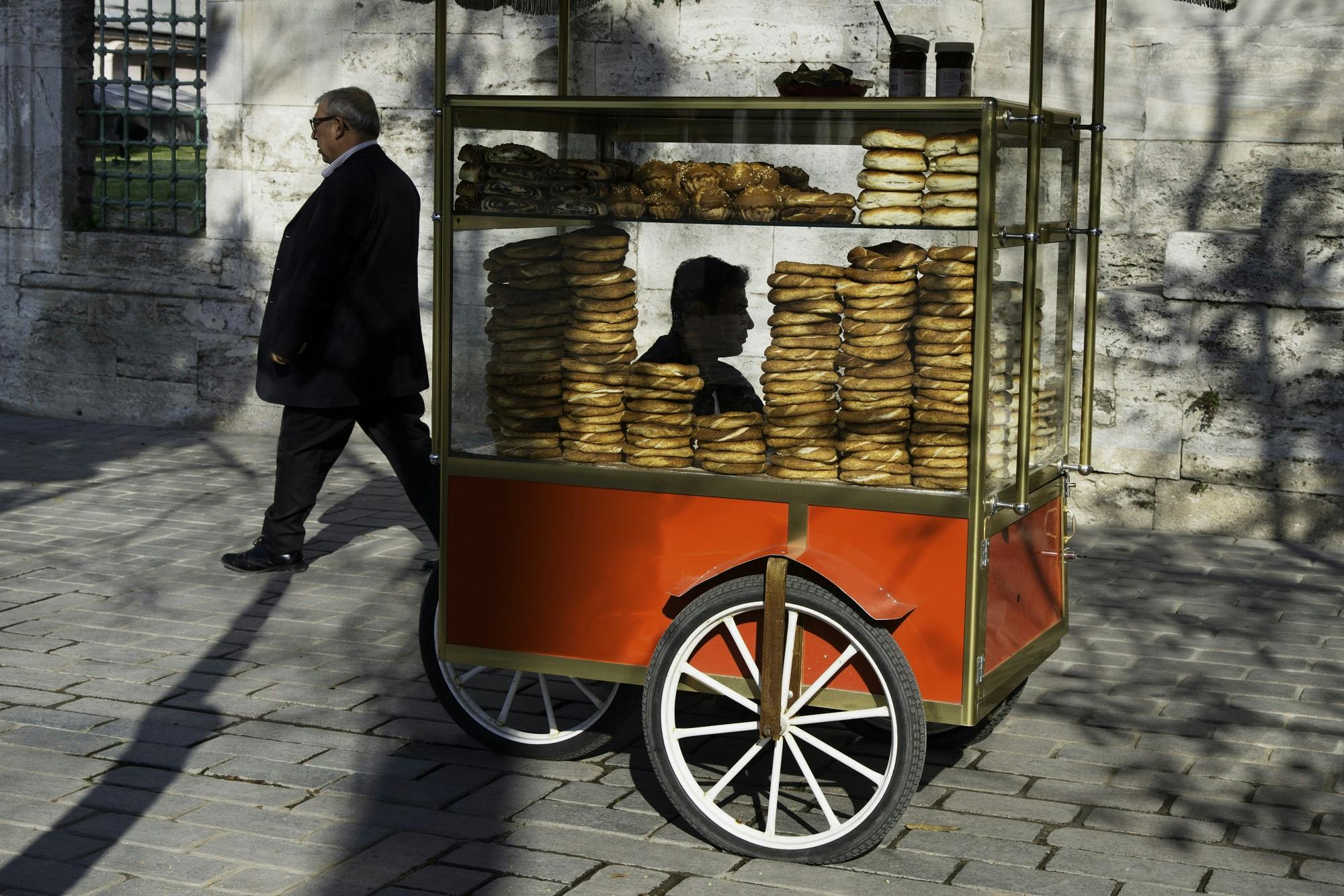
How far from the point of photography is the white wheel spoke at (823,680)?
13.6 feet

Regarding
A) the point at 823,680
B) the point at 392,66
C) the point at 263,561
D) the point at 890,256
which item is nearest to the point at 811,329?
the point at 890,256

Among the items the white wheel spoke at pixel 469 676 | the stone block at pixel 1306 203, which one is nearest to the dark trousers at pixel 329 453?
the white wheel spoke at pixel 469 676

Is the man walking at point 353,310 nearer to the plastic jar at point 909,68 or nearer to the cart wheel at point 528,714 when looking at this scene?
the cart wheel at point 528,714

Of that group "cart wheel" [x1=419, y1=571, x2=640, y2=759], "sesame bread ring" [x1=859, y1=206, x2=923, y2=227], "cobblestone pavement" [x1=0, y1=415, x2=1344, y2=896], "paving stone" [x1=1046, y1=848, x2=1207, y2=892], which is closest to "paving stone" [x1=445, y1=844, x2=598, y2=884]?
"cobblestone pavement" [x1=0, y1=415, x2=1344, y2=896]

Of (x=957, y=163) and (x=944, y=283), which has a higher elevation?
(x=957, y=163)

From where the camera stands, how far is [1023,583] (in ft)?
15.4

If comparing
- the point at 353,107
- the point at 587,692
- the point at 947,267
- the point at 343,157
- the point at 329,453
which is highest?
the point at 353,107

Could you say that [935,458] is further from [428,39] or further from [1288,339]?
[428,39]

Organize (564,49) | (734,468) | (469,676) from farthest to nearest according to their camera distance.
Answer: (564,49)
(469,676)
(734,468)

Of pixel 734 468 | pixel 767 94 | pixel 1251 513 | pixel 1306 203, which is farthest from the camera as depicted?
pixel 767 94

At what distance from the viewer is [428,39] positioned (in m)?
10.1

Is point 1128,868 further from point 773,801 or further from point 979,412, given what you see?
point 979,412

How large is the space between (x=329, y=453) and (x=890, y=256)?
3.56m

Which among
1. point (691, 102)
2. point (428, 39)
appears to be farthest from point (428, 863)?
point (428, 39)
